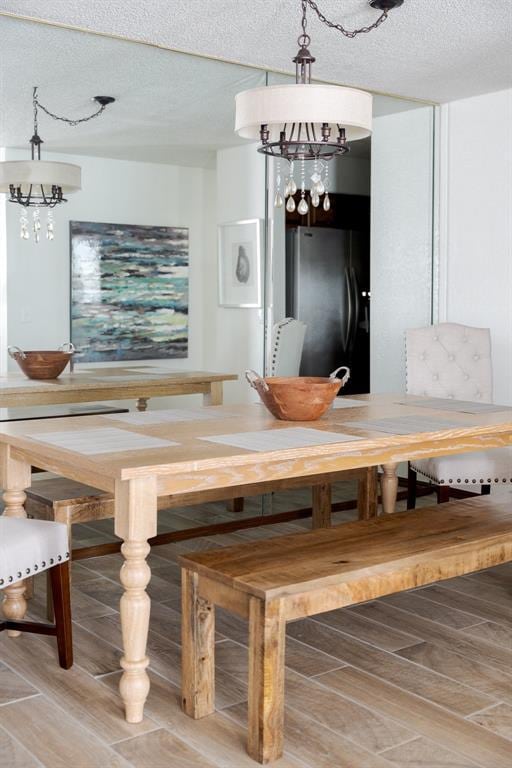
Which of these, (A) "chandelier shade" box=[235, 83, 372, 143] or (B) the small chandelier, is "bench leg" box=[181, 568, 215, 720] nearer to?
(A) "chandelier shade" box=[235, 83, 372, 143]

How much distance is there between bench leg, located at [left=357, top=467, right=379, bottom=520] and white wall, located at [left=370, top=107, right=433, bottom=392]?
1.65 metres

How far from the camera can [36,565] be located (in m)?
2.50

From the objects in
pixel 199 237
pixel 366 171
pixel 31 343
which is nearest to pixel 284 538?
pixel 31 343

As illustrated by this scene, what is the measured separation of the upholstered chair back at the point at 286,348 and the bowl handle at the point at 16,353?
1.30m

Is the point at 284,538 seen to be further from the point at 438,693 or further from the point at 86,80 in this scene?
the point at 86,80

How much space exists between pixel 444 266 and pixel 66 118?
2428 millimetres

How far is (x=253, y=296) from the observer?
4586 mm

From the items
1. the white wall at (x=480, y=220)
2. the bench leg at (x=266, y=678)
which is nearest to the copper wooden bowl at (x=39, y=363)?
the bench leg at (x=266, y=678)

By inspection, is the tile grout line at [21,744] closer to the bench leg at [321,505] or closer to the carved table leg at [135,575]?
the carved table leg at [135,575]

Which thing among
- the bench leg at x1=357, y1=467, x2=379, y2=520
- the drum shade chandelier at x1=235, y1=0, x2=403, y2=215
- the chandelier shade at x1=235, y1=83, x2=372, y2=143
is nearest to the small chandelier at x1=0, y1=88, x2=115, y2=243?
the drum shade chandelier at x1=235, y1=0, x2=403, y2=215

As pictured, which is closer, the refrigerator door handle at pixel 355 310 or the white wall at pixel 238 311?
the white wall at pixel 238 311

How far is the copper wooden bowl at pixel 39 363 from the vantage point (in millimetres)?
3837

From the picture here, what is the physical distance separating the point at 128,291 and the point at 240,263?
2.07ft

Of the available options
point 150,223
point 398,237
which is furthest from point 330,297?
point 150,223
